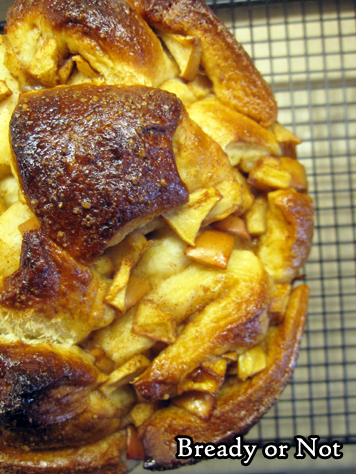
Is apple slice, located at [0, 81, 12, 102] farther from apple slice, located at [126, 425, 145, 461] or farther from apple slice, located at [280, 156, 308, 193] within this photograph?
apple slice, located at [126, 425, 145, 461]

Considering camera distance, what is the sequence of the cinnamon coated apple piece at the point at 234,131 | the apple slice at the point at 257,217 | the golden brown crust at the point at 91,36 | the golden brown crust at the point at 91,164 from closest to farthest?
the golden brown crust at the point at 91,164
the golden brown crust at the point at 91,36
the cinnamon coated apple piece at the point at 234,131
the apple slice at the point at 257,217

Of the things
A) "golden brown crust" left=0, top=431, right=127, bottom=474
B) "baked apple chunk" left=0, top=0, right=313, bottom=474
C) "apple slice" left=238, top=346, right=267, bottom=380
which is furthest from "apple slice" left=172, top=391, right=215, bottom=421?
"golden brown crust" left=0, top=431, right=127, bottom=474

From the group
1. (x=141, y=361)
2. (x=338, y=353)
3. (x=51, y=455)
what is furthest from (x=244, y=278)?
(x=338, y=353)

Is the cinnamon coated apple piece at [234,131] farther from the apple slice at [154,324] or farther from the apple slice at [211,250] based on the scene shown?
the apple slice at [154,324]

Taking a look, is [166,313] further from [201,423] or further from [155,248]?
[201,423]

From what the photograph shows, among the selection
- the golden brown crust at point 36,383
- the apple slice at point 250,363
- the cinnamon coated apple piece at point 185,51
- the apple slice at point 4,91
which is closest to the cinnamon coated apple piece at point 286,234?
the apple slice at point 250,363

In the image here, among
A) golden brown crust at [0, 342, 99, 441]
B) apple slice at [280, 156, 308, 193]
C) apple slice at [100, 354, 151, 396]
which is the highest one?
apple slice at [280, 156, 308, 193]

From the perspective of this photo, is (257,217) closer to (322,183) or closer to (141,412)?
(141,412)
